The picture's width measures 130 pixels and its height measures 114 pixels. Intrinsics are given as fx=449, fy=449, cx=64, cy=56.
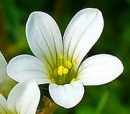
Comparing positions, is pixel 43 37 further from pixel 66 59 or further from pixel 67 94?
pixel 67 94

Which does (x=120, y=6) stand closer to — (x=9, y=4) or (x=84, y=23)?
(x=9, y=4)

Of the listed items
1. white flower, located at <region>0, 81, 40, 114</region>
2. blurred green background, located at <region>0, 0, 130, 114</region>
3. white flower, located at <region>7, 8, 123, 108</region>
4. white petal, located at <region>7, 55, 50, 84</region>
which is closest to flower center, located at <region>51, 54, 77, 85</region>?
white flower, located at <region>7, 8, 123, 108</region>

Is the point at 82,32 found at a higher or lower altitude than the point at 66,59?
higher

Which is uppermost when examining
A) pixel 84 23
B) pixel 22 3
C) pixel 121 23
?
pixel 84 23

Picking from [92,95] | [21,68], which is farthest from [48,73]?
[92,95]

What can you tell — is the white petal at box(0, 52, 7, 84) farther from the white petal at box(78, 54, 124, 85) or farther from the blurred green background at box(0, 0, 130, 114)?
the blurred green background at box(0, 0, 130, 114)

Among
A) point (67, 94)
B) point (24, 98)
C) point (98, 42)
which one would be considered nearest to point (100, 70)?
point (67, 94)
